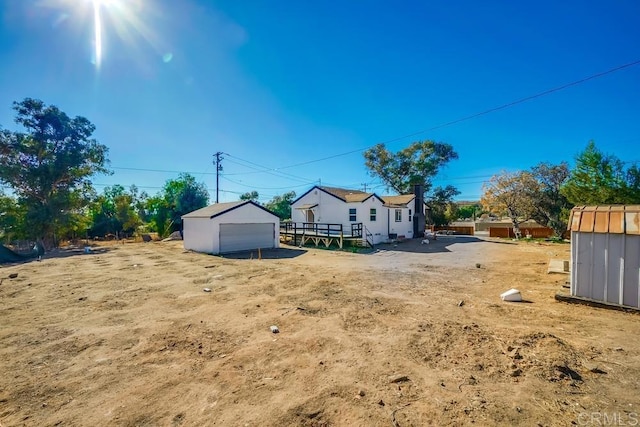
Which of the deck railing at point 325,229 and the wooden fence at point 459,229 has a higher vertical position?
the deck railing at point 325,229

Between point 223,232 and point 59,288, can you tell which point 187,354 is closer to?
point 59,288

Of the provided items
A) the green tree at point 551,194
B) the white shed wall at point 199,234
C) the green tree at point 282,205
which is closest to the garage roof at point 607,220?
the white shed wall at point 199,234

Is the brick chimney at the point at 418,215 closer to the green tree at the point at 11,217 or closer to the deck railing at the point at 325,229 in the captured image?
the deck railing at the point at 325,229

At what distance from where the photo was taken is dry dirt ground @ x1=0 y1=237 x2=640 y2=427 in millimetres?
2826

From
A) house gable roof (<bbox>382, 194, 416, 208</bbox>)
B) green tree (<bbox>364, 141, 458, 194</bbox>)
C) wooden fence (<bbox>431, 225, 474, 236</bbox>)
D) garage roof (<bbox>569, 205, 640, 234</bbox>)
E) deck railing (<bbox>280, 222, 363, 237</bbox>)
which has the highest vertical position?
green tree (<bbox>364, 141, 458, 194</bbox>)

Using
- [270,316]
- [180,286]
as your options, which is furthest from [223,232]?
[270,316]

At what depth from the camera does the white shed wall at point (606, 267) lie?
562cm

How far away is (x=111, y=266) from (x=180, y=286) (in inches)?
249

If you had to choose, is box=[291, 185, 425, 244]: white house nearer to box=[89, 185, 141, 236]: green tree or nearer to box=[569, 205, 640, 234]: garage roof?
box=[569, 205, 640, 234]: garage roof

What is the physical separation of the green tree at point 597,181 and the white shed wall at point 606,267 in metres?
12.8

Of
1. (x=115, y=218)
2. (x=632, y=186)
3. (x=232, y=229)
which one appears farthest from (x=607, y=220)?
(x=115, y=218)

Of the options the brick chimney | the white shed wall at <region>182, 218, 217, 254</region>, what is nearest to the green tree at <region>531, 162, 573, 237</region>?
the brick chimney

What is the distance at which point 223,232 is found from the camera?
16875mm

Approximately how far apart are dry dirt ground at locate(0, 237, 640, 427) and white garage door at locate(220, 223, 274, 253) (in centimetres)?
916
